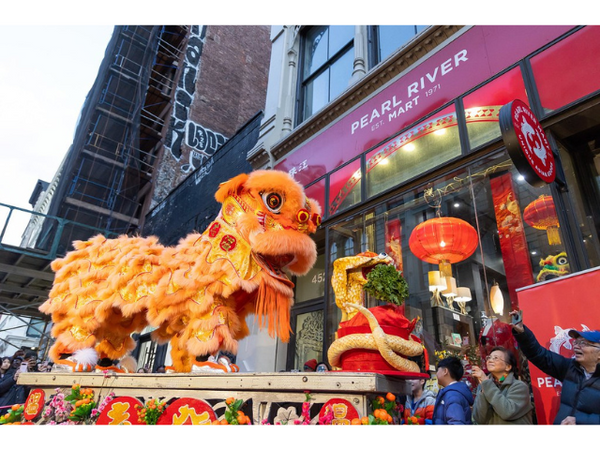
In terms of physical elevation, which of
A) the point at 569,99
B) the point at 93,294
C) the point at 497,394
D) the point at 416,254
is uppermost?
the point at 569,99

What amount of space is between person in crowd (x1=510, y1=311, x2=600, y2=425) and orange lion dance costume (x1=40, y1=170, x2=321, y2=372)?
160 centimetres

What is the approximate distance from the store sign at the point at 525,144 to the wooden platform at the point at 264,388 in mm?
1965

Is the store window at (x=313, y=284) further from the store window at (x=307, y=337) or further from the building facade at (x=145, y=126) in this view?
the building facade at (x=145, y=126)

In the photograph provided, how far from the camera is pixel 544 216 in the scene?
375cm

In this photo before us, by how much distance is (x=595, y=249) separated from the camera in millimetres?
3521

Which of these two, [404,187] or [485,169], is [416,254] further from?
[485,169]

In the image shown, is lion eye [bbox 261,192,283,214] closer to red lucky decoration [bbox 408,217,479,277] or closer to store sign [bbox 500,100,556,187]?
store sign [bbox 500,100,556,187]

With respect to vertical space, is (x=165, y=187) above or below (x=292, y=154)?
above

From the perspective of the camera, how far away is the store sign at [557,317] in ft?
7.70

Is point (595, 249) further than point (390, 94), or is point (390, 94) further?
point (390, 94)

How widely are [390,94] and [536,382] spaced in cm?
471

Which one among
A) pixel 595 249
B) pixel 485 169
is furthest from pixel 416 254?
pixel 595 249

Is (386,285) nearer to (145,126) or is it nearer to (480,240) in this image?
(480,240)

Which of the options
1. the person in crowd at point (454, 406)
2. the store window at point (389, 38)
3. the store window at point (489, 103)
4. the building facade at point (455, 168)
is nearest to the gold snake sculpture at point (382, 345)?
the person in crowd at point (454, 406)
